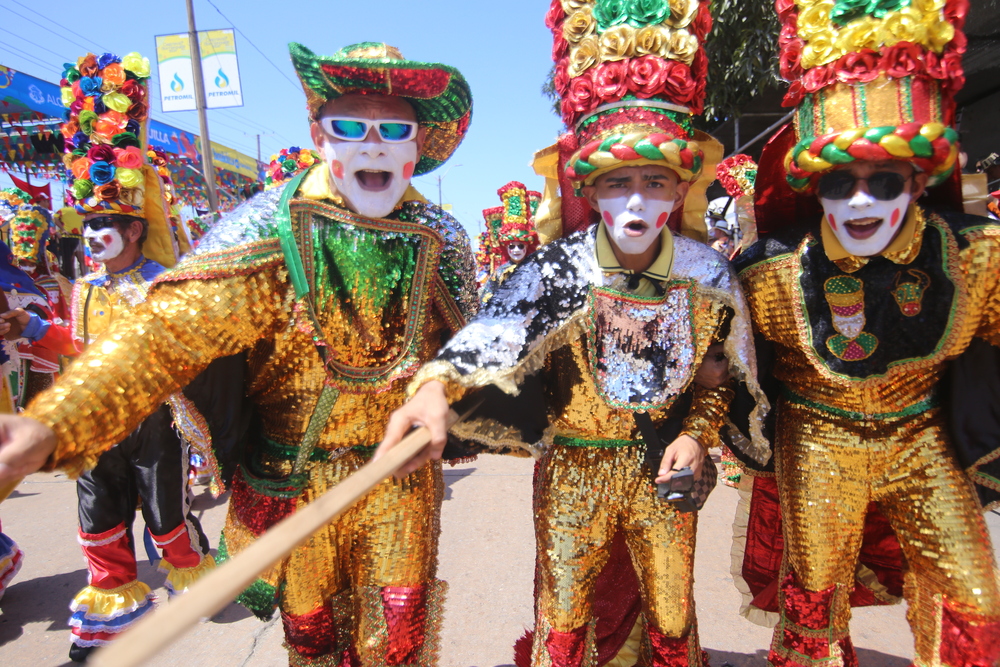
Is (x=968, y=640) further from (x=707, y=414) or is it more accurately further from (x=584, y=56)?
(x=584, y=56)

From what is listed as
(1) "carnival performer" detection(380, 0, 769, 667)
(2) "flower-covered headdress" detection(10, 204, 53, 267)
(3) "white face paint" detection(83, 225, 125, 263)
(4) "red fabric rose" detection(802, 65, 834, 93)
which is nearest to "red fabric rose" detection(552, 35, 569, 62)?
(1) "carnival performer" detection(380, 0, 769, 667)

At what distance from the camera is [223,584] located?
92 cm

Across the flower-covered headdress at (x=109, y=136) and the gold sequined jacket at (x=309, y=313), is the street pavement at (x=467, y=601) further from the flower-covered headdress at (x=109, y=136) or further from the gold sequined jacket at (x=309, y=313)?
the flower-covered headdress at (x=109, y=136)

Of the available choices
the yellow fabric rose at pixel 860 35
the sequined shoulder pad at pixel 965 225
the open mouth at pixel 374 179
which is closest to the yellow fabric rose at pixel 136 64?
the open mouth at pixel 374 179

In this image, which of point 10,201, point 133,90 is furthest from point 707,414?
point 10,201

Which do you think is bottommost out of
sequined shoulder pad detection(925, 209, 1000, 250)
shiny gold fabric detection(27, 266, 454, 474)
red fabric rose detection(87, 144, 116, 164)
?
shiny gold fabric detection(27, 266, 454, 474)

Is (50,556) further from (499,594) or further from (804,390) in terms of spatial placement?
(804,390)

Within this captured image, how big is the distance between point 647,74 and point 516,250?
6261 millimetres

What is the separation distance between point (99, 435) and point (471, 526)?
10.3ft

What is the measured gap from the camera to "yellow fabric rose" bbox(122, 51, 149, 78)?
2484mm

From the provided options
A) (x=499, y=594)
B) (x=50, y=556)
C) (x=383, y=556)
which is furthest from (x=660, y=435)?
(x=50, y=556)

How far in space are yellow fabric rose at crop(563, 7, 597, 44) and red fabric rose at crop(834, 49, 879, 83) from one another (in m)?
0.72

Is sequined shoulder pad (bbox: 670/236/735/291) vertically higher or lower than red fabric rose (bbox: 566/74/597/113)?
lower

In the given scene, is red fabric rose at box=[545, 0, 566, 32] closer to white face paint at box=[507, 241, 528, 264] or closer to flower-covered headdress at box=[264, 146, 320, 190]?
flower-covered headdress at box=[264, 146, 320, 190]
